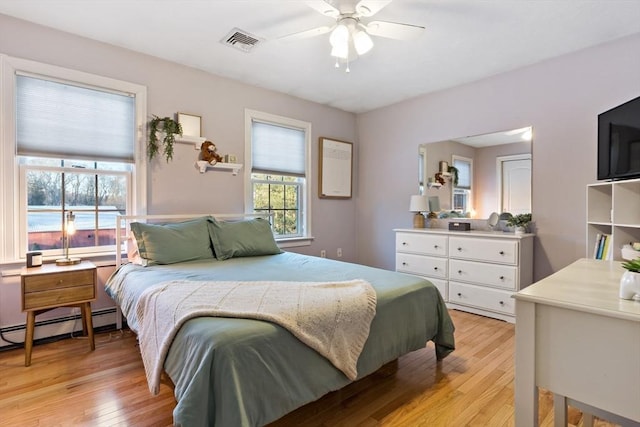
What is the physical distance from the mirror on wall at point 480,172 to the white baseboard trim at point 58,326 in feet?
11.8

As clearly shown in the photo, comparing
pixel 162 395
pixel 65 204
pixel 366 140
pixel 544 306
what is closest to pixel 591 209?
pixel 544 306

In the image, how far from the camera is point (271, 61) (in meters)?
3.18

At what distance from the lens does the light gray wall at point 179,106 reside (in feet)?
8.30

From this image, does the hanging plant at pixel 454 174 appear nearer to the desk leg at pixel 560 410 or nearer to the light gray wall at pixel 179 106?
the light gray wall at pixel 179 106

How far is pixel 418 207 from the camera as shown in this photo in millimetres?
3973

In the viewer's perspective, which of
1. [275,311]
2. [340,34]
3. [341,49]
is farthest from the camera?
[341,49]

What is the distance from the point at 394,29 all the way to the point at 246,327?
1994 mm

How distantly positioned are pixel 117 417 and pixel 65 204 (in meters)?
1.89

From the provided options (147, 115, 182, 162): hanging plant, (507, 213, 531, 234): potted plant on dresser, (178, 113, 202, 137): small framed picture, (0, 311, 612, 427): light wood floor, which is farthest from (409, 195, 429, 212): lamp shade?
(147, 115, 182, 162): hanging plant

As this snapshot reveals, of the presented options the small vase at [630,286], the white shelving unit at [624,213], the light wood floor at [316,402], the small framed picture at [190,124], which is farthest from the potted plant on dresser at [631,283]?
the small framed picture at [190,124]

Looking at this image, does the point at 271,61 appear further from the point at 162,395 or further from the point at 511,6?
the point at 162,395

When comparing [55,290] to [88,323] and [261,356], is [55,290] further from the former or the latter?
[261,356]

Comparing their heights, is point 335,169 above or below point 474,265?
above

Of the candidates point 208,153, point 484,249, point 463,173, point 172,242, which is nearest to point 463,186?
point 463,173
